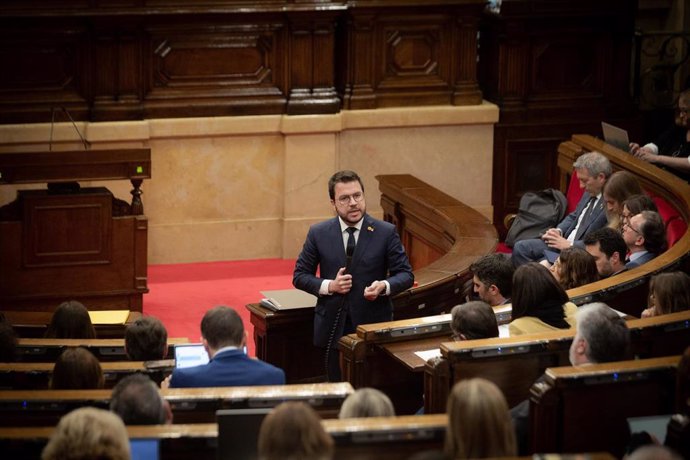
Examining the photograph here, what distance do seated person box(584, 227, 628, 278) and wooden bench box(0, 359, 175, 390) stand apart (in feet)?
8.37

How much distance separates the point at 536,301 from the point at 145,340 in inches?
65.0

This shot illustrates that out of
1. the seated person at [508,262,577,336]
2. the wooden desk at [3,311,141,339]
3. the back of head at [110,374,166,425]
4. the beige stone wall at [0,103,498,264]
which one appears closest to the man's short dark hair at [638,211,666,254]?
the seated person at [508,262,577,336]

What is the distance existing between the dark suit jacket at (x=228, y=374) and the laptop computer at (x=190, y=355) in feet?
1.69

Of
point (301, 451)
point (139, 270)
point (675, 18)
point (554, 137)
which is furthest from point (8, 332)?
point (675, 18)

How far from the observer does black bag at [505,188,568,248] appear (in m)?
8.55

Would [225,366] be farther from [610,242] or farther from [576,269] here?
[610,242]

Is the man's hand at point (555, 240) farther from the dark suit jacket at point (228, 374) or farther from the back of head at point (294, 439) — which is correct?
the back of head at point (294, 439)

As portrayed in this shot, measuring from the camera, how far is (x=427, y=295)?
23.2 feet

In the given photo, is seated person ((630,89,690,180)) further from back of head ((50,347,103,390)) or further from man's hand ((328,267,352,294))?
back of head ((50,347,103,390))

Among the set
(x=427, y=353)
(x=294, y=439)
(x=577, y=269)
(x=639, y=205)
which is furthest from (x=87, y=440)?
(x=639, y=205)

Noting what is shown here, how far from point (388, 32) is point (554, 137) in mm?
1678

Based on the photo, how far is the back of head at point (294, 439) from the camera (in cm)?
351

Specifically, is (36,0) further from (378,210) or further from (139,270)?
(378,210)

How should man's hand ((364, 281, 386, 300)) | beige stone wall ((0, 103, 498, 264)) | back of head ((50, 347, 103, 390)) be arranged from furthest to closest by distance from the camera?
1. beige stone wall ((0, 103, 498, 264))
2. man's hand ((364, 281, 386, 300))
3. back of head ((50, 347, 103, 390))
